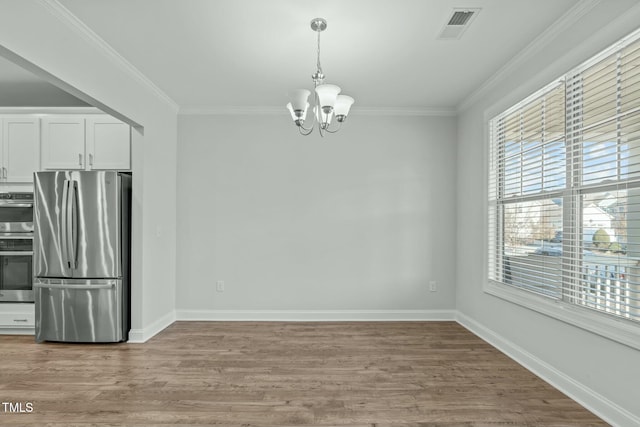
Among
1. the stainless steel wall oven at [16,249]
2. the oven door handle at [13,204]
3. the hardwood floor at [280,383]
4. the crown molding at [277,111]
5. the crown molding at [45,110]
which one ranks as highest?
the crown molding at [277,111]

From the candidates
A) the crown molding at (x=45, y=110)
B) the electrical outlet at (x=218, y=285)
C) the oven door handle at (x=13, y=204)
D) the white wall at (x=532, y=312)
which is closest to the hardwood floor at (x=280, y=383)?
the white wall at (x=532, y=312)

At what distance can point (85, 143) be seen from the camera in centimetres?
399

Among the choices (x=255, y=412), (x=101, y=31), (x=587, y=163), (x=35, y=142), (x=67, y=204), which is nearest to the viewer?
(x=255, y=412)

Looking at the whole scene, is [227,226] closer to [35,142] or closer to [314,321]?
Answer: [314,321]

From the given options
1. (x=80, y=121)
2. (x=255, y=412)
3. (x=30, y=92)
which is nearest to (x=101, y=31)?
(x=80, y=121)

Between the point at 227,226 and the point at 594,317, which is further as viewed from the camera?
the point at 227,226

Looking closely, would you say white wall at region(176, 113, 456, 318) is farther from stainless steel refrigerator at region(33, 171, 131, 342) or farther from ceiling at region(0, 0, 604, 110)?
stainless steel refrigerator at region(33, 171, 131, 342)

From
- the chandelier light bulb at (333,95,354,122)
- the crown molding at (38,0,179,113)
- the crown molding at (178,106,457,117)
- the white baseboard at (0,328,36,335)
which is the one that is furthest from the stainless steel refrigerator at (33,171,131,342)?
the chandelier light bulb at (333,95,354,122)

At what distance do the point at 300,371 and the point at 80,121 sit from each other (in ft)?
11.4

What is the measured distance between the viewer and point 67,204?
3.68m

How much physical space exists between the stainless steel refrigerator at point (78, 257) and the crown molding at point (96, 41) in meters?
1.01

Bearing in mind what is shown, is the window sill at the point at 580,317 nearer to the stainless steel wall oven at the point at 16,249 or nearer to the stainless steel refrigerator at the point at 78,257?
the stainless steel refrigerator at the point at 78,257

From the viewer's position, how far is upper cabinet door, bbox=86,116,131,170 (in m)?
3.97

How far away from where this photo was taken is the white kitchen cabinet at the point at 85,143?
3.97 metres
